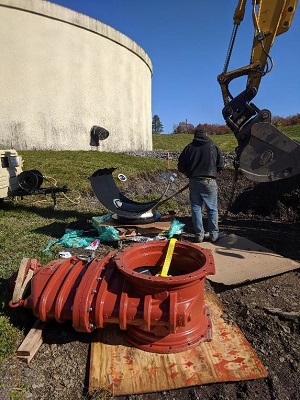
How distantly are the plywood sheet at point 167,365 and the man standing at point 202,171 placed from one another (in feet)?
7.86

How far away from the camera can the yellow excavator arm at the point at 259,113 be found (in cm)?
454

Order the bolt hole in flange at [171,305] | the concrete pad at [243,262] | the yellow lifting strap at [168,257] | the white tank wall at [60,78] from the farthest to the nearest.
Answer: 1. the white tank wall at [60,78]
2. the concrete pad at [243,262]
3. the yellow lifting strap at [168,257]
4. the bolt hole in flange at [171,305]

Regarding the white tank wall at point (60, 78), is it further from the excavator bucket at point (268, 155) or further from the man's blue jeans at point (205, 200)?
the excavator bucket at point (268, 155)

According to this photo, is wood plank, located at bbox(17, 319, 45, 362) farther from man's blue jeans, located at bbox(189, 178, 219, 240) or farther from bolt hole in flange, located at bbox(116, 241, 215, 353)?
man's blue jeans, located at bbox(189, 178, 219, 240)

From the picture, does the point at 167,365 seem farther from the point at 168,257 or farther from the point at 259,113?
the point at 259,113

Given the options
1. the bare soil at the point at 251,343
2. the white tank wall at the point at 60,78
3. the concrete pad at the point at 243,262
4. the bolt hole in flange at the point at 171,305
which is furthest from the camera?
the white tank wall at the point at 60,78

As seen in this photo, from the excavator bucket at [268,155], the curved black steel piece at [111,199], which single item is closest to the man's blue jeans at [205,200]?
the excavator bucket at [268,155]

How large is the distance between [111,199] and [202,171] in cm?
190

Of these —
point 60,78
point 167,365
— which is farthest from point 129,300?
point 60,78

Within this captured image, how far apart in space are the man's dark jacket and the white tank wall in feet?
30.3

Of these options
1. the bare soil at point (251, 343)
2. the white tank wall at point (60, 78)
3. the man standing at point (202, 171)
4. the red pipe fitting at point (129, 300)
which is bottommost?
the bare soil at point (251, 343)

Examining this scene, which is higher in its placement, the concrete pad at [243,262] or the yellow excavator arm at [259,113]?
the yellow excavator arm at [259,113]

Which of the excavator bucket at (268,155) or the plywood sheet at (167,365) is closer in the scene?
the plywood sheet at (167,365)

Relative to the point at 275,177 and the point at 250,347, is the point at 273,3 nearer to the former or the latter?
the point at 275,177
